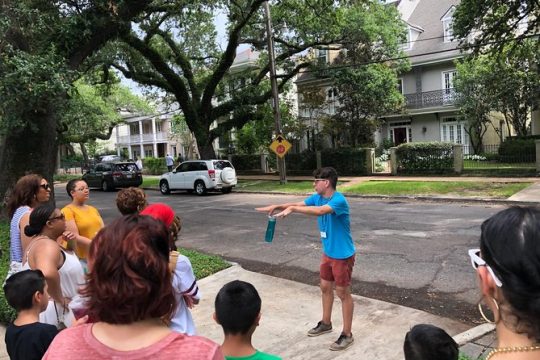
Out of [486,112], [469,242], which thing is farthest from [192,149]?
[469,242]

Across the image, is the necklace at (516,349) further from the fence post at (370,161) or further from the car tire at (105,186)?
the car tire at (105,186)

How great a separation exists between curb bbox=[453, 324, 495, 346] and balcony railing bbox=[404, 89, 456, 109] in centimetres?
2848

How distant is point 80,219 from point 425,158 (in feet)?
67.0

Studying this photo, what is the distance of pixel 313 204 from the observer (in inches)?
196

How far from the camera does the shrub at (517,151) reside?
21.4 m

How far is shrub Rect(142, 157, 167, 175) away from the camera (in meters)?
37.5

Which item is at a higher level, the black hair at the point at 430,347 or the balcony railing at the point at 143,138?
the balcony railing at the point at 143,138

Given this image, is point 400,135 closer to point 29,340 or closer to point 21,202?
point 21,202

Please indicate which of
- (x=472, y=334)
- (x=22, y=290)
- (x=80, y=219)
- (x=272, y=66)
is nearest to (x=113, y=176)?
(x=272, y=66)

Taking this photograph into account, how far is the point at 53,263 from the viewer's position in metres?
3.47

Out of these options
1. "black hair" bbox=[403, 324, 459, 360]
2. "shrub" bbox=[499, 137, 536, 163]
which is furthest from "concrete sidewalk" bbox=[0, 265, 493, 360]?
"shrub" bbox=[499, 137, 536, 163]

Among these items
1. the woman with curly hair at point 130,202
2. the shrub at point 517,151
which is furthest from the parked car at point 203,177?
the woman with curly hair at point 130,202

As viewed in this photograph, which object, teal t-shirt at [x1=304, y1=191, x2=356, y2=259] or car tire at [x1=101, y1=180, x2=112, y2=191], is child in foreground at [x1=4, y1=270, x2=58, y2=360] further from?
car tire at [x1=101, y1=180, x2=112, y2=191]

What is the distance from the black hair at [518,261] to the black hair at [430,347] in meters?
0.77
